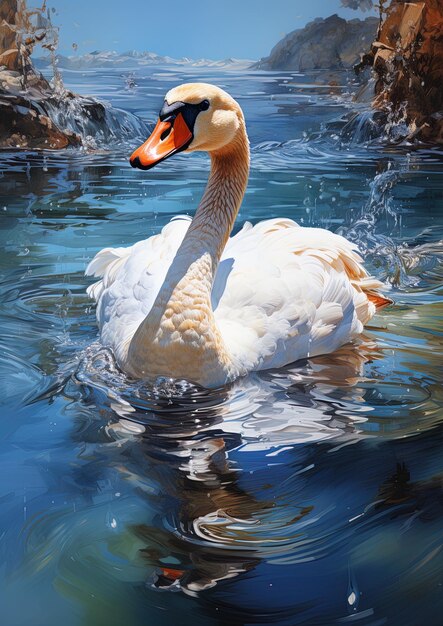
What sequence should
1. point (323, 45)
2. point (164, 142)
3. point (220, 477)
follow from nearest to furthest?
point (220, 477), point (164, 142), point (323, 45)

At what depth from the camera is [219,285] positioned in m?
3.36

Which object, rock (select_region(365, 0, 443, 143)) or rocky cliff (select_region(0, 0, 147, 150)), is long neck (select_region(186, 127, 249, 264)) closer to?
rocky cliff (select_region(0, 0, 147, 150))

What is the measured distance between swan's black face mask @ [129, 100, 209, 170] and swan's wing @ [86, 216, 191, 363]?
0.62 meters

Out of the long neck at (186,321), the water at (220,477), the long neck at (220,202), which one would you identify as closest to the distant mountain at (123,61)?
the water at (220,477)

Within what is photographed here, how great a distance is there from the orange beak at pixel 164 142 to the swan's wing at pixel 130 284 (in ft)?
2.03

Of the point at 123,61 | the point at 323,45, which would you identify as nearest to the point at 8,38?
the point at 123,61

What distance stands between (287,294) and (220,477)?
3.08 ft

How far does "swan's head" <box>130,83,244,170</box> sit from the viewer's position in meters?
2.94

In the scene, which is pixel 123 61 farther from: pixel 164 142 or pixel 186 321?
pixel 186 321

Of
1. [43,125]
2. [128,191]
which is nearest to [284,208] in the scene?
[128,191]

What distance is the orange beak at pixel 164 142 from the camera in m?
2.82

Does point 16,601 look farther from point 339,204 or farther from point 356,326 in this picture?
point 339,204

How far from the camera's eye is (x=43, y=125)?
8586mm

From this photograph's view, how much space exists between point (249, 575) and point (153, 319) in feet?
3.70
